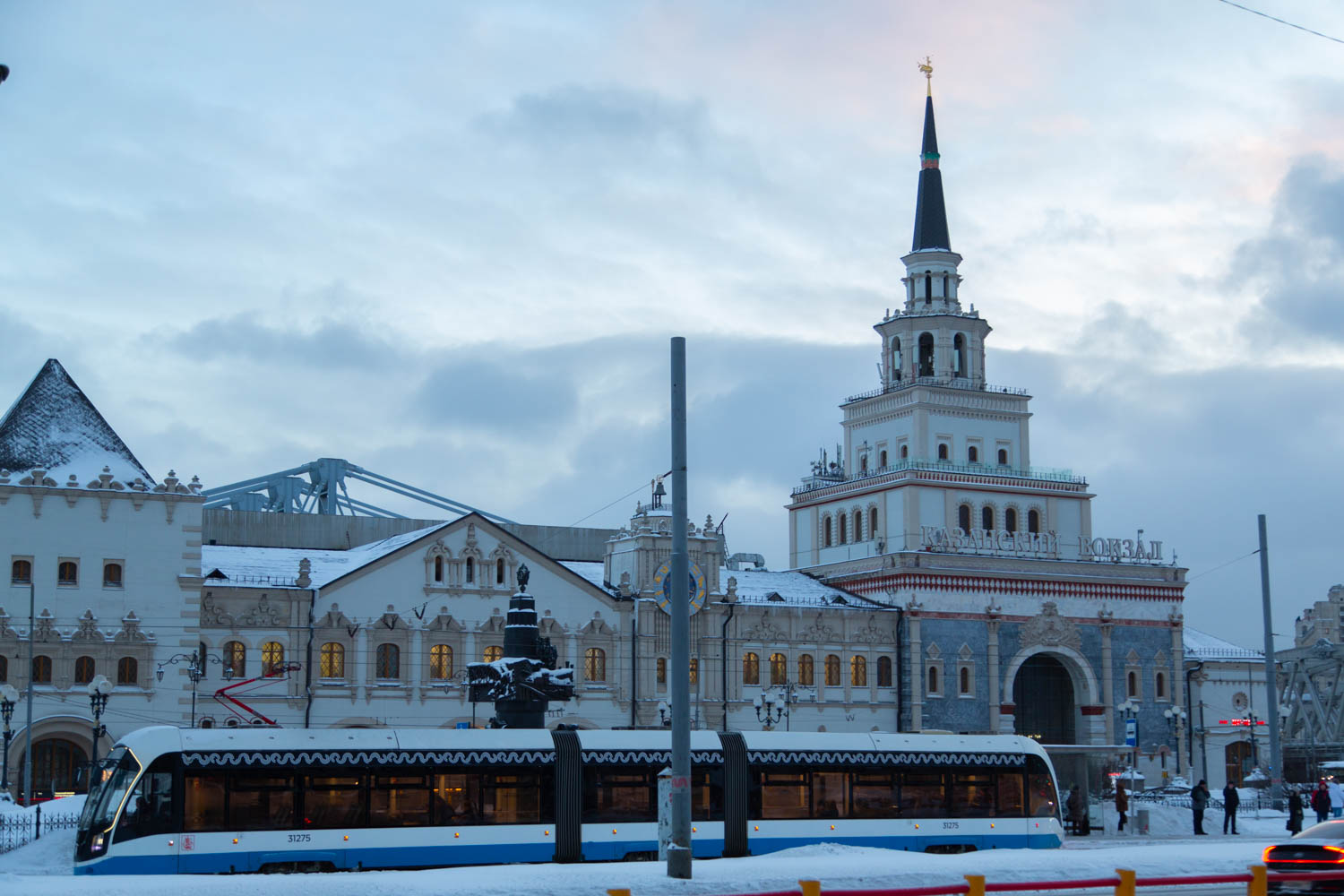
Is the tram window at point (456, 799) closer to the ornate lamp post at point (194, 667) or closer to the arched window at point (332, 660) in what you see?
the ornate lamp post at point (194, 667)

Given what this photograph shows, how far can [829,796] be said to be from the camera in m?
39.6

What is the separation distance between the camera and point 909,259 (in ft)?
285

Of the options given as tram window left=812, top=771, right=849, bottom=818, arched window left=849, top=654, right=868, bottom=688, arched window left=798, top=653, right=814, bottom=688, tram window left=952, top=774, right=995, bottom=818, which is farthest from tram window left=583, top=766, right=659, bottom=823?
arched window left=849, top=654, right=868, bottom=688

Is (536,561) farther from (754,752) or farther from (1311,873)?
(1311,873)

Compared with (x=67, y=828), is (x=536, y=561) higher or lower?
higher

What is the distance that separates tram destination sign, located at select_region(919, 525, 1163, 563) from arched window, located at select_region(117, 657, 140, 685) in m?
35.6

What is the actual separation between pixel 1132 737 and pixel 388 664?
2741 cm

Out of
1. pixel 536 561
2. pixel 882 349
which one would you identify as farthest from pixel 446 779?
pixel 882 349

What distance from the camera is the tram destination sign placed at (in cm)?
8012

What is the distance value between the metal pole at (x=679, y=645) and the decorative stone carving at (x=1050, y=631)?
183 feet

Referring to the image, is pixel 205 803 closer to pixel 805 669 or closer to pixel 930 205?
pixel 805 669

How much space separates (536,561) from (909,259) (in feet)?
93.3

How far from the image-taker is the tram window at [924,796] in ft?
132

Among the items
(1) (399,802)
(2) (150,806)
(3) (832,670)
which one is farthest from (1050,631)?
(2) (150,806)
